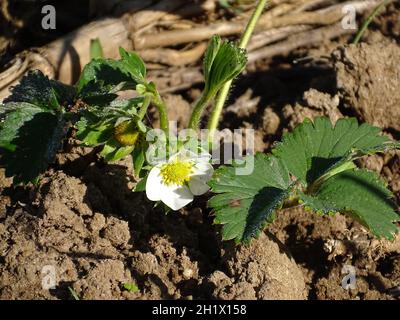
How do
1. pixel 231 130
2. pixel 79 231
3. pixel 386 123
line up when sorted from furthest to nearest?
pixel 231 130 → pixel 386 123 → pixel 79 231

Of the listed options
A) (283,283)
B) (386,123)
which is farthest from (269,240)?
(386,123)

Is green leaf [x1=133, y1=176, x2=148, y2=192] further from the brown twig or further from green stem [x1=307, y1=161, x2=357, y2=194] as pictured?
the brown twig

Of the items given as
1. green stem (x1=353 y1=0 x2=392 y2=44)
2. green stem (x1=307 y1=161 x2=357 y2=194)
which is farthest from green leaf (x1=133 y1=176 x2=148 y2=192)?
green stem (x1=353 y1=0 x2=392 y2=44)

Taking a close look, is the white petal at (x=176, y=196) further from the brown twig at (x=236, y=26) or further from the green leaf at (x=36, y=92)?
the brown twig at (x=236, y=26)

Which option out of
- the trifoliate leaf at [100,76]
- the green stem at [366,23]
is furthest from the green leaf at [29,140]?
the green stem at [366,23]

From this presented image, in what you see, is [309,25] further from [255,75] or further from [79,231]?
[79,231]

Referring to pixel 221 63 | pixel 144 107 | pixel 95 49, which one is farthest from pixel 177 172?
pixel 95 49
